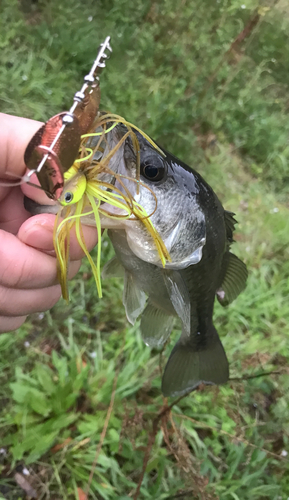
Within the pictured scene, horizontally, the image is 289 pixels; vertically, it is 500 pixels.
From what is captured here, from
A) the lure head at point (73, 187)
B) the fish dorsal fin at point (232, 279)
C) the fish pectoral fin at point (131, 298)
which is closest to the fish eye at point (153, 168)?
the lure head at point (73, 187)

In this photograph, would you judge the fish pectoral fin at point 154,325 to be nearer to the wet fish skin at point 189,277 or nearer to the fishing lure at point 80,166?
the wet fish skin at point 189,277

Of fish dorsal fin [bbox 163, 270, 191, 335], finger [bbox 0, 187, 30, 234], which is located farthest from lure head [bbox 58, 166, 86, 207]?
fish dorsal fin [bbox 163, 270, 191, 335]

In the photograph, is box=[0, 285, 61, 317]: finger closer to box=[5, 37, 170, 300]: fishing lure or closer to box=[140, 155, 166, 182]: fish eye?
box=[5, 37, 170, 300]: fishing lure

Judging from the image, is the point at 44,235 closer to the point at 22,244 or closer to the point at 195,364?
the point at 22,244

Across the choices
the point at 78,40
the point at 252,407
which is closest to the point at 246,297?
the point at 252,407

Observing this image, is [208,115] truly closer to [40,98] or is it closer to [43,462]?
[40,98]

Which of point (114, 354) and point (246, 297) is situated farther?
point (246, 297)

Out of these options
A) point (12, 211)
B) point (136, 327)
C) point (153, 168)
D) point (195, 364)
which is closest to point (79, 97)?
point (153, 168)
